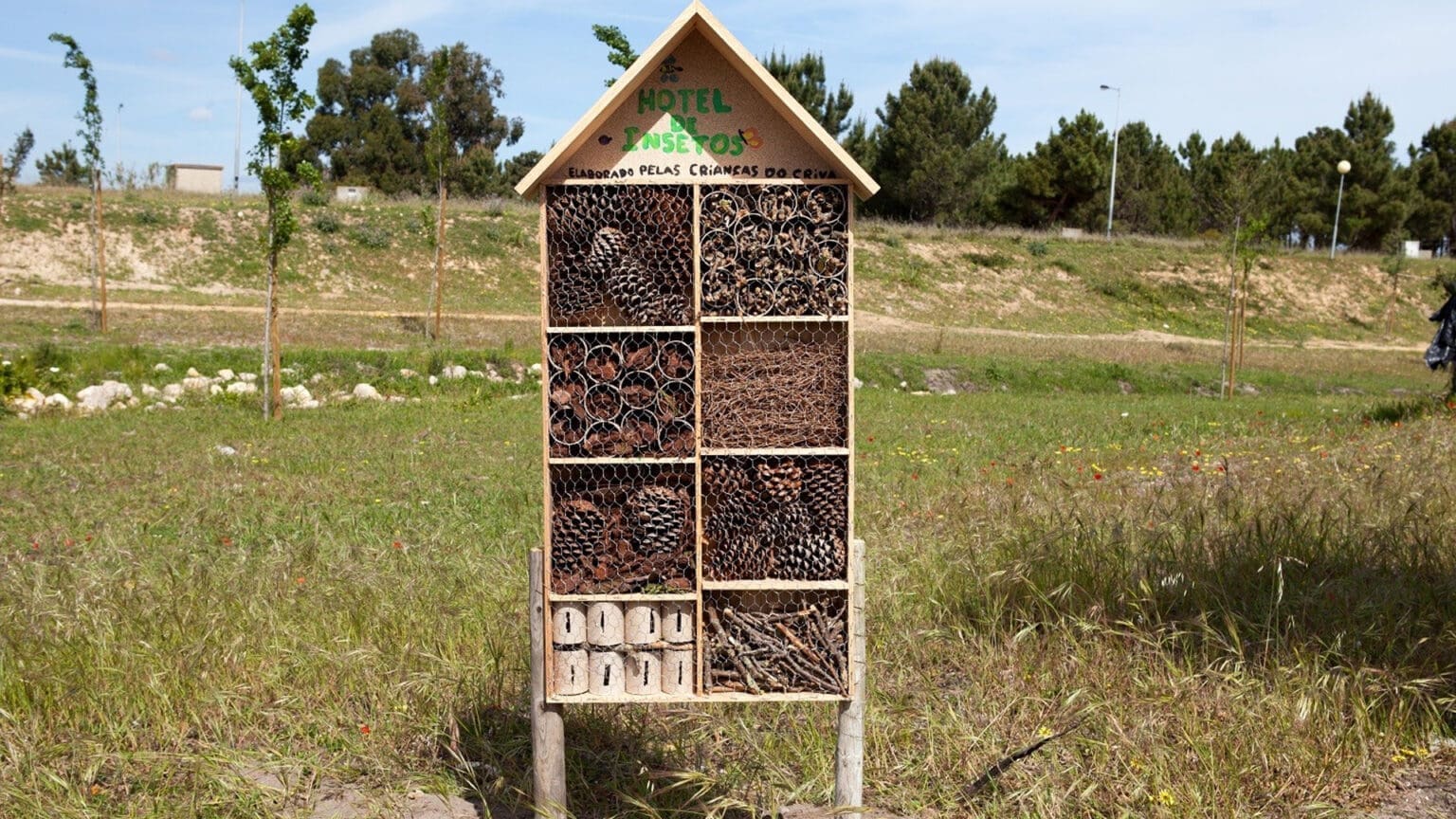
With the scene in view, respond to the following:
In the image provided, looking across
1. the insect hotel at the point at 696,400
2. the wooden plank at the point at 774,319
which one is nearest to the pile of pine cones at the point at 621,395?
the insect hotel at the point at 696,400

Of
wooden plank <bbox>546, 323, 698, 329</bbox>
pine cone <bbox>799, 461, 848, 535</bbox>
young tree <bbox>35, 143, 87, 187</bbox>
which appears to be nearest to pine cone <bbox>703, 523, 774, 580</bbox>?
pine cone <bbox>799, 461, 848, 535</bbox>

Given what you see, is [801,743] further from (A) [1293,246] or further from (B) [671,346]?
(A) [1293,246]

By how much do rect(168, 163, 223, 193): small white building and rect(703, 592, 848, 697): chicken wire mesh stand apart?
44.8 metres

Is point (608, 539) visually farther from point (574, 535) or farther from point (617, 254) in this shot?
point (617, 254)

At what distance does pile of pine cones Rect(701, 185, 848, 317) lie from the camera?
4035 mm

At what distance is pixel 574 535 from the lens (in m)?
4.10

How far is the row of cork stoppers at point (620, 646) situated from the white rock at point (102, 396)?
13.4 metres

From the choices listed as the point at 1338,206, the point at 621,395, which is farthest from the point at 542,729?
the point at 1338,206

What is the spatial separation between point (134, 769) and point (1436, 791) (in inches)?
193

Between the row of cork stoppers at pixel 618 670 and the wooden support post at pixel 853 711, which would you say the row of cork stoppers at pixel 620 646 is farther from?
the wooden support post at pixel 853 711

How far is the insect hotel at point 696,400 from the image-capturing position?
4.02 meters

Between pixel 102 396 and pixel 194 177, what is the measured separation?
106 feet

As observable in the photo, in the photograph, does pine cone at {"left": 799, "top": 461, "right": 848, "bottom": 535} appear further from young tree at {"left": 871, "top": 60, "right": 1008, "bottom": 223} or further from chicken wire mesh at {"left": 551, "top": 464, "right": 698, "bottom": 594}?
young tree at {"left": 871, "top": 60, "right": 1008, "bottom": 223}

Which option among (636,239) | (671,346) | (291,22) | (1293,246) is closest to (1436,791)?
(671,346)
